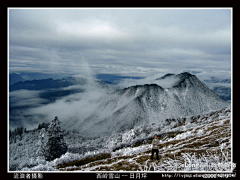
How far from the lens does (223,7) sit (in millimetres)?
24750

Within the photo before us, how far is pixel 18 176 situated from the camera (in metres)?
22.7

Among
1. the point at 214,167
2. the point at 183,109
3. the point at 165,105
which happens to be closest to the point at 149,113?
the point at 165,105

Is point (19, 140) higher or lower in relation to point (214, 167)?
lower

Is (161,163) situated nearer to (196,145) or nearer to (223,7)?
(196,145)

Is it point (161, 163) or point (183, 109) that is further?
point (183, 109)

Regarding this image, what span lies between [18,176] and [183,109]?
184864mm

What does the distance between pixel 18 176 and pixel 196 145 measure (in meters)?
29.8
